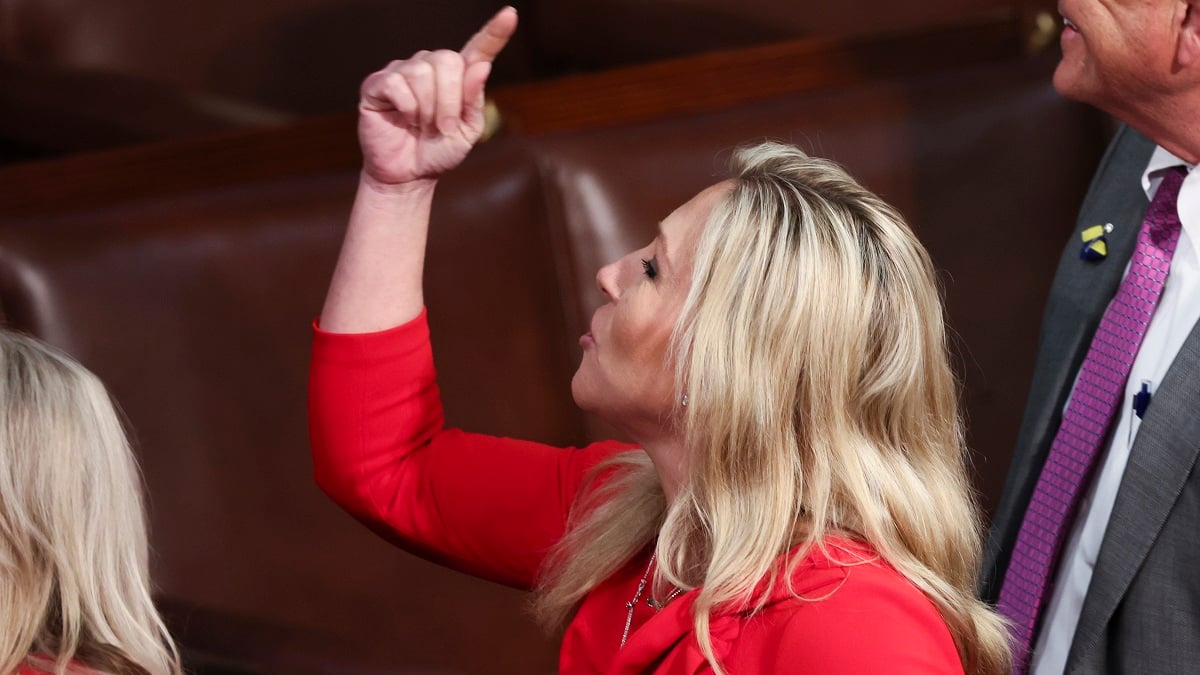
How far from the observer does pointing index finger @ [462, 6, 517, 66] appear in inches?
53.6

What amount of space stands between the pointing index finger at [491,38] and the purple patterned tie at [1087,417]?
Answer: 30.4 inches

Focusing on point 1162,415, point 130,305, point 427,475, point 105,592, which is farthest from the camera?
point 130,305

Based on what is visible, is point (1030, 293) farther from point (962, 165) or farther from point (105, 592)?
point (105, 592)

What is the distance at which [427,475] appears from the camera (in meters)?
1.59

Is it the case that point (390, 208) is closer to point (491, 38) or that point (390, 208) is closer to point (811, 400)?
point (491, 38)

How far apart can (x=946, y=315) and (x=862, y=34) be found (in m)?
0.49

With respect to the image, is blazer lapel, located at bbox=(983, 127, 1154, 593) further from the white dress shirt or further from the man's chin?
the man's chin

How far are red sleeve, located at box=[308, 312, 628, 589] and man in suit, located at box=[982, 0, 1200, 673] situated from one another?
527 mm

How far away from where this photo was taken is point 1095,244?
1755 mm

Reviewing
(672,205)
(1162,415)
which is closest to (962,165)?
(672,205)

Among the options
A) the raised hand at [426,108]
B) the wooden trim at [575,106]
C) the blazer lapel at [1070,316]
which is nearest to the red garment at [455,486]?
the raised hand at [426,108]

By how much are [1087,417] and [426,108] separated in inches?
32.6

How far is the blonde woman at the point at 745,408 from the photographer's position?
4.04 ft

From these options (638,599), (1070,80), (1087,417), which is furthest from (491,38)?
(1087,417)
